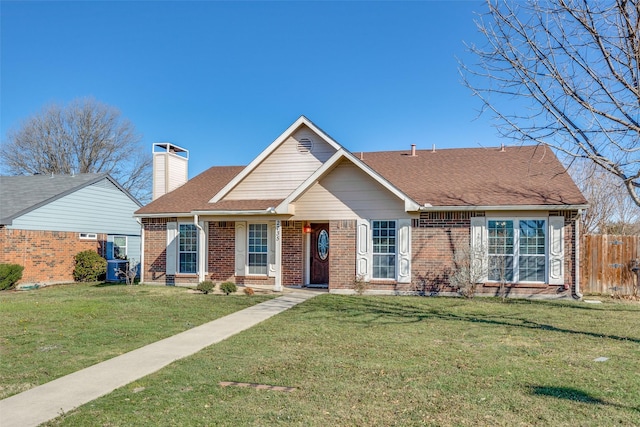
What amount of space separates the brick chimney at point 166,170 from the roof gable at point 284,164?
13.8ft

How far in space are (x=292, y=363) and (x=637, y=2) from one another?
642 cm

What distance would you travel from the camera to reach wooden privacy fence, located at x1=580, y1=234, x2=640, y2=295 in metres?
15.8

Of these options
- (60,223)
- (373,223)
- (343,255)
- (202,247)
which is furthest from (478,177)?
(60,223)

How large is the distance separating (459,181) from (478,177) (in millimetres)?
703

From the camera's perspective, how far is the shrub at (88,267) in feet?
72.5

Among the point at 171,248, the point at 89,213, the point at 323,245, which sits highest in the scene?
Answer: the point at 89,213

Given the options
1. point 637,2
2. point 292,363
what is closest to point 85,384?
point 292,363

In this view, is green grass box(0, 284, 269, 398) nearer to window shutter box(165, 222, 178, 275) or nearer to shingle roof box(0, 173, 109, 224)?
window shutter box(165, 222, 178, 275)

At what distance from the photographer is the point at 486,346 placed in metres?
8.20

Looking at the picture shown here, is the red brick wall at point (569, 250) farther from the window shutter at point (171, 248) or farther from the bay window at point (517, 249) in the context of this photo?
the window shutter at point (171, 248)

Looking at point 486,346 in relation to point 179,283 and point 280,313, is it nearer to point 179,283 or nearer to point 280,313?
point 280,313

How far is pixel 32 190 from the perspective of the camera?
23.3 m

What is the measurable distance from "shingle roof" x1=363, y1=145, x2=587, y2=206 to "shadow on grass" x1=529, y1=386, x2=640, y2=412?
30.8 ft

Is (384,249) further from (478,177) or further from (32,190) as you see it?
(32,190)
